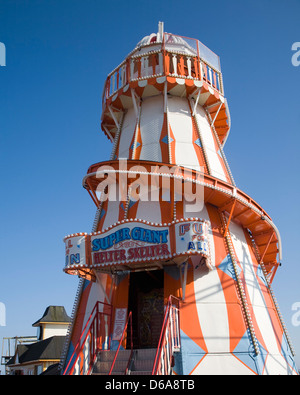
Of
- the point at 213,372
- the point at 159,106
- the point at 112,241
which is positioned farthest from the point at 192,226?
the point at 159,106

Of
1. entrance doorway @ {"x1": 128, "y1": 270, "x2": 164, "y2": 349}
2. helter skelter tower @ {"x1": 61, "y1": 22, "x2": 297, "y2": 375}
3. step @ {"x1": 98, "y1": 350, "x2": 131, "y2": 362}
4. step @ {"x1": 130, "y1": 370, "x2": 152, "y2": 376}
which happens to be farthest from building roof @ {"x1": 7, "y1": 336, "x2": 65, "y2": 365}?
step @ {"x1": 130, "y1": 370, "x2": 152, "y2": 376}

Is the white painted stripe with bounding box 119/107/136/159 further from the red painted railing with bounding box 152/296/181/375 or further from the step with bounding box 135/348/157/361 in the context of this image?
the step with bounding box 135/348/157/361

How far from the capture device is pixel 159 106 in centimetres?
2128

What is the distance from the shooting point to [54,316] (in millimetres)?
39250

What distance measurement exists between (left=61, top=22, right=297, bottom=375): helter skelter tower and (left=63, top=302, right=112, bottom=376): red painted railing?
0.05 metres

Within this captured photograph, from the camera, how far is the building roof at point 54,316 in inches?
1534

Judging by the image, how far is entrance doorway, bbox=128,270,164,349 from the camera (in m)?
17.6

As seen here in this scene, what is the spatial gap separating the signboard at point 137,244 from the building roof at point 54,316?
26.3 m

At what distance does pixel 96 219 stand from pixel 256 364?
32.4 feet

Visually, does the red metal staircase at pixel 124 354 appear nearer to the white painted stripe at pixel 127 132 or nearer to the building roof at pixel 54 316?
the white painted stripe at pixel 127 132

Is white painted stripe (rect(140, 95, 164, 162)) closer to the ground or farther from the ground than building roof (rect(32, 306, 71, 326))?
farther from the ground

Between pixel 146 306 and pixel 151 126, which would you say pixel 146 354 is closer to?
pixel 146 306
